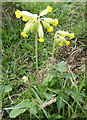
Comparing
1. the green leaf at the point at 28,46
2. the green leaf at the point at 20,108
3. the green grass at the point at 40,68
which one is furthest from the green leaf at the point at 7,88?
the green leaf at the point at 28,46

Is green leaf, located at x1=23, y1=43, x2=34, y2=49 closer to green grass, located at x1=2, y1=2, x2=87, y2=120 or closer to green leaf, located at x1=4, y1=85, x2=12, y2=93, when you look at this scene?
green grass, located at x1=2, y1=2, x2=87, y2=120

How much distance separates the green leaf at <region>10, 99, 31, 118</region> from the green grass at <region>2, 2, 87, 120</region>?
0.13 ft

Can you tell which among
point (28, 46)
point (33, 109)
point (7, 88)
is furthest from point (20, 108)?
point (28, 46)

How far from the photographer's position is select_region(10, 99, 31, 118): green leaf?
1.85 metres

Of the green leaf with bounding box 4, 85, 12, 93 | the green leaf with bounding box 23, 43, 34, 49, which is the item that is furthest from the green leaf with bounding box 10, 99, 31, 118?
the green leaf with bounding box 23, 43, 34, 49

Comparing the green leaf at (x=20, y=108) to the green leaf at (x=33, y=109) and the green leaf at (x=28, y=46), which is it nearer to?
the green leaf at (x=33, y=109)

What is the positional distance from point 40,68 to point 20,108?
0.73 metres

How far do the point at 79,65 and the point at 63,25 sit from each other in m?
0.92

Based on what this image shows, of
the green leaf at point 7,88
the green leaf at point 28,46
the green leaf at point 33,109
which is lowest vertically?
the green leaf at point 33,109

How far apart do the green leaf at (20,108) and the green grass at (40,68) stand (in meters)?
0.04

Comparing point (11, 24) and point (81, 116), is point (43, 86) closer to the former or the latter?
point (81, 116)

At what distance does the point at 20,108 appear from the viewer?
1.89 meters

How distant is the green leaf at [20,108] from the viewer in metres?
1.85

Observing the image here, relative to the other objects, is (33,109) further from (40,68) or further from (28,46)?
(28,46)
